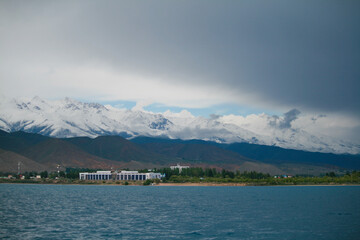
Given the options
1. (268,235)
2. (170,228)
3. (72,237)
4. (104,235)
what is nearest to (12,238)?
(72,237)

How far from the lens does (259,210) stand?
126125 millimetres

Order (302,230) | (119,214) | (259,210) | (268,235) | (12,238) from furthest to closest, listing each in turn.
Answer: (259,210)
(119,214)
(302,230)
(268,235)
(12,238)

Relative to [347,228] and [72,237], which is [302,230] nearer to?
[347,228]

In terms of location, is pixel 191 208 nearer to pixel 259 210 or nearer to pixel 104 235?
pixel 259 210

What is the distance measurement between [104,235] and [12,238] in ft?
49.1

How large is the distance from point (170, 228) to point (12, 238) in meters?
29.0

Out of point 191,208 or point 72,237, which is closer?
point 72,237

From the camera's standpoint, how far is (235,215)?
370 feet

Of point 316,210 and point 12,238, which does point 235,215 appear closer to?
point 316,210

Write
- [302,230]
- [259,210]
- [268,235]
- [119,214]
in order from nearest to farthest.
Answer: [268,235]
[302,230]
[119,214]
[259,210]

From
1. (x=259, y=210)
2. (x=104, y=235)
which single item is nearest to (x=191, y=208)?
(x=259, y=210)

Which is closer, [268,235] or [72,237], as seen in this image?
[72,237]

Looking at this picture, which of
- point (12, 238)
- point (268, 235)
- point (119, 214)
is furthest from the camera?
point (119, 214)

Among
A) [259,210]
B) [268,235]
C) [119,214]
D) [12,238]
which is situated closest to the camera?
[12,238]
